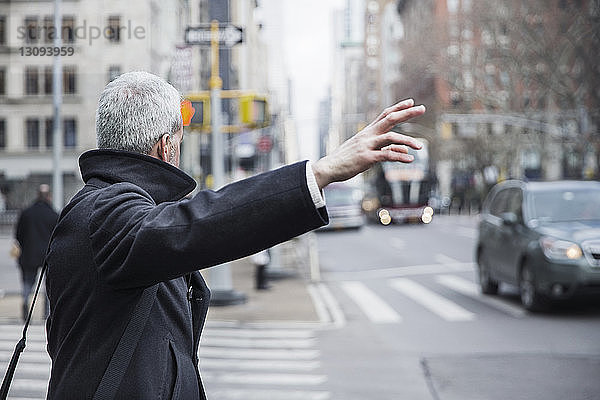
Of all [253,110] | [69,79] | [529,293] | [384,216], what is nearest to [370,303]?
[529,293]

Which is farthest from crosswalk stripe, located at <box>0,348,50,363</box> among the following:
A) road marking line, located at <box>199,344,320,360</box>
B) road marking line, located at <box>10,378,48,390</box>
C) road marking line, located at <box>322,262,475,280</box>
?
road marking line, located at <box>322,262,475,280</box>

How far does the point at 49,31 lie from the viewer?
12.1 meters

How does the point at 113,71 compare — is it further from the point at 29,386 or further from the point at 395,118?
the point at 395,118

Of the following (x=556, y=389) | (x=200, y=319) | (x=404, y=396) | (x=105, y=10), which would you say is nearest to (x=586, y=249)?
(x=556, y=389)

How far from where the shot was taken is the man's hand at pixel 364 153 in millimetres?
2179

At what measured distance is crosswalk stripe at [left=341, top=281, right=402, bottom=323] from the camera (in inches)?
513

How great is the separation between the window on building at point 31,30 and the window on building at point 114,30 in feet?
6.05

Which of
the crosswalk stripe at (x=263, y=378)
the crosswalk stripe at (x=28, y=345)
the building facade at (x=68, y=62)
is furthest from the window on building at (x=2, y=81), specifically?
the crosswalk stripe at (x=263, y=378)

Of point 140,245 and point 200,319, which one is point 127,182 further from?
point 200,319

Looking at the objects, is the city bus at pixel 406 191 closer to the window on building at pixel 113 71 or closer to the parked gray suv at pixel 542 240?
the parked gray suv at pixel 542 240

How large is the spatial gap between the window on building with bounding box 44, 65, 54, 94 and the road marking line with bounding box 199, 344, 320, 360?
5.89 meters

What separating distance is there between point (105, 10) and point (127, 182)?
9465 millimetres

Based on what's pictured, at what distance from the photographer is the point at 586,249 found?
1197cm

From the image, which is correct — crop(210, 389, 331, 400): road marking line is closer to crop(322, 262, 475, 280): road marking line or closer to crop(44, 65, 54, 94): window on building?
crop(44, 65, 54, 94): window on building
